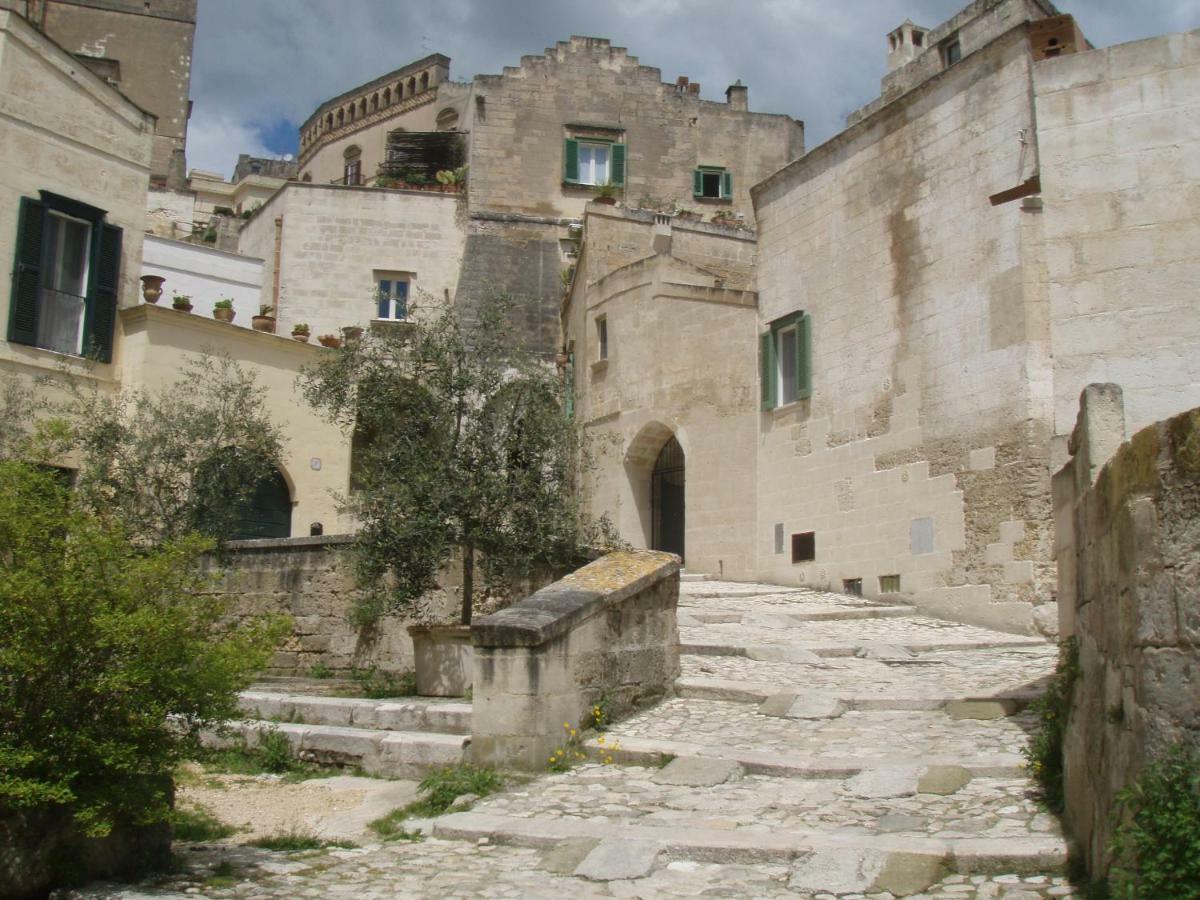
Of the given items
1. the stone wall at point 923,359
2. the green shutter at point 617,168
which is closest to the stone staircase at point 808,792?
the stone wall at point 923,359

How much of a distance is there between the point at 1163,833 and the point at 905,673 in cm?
659

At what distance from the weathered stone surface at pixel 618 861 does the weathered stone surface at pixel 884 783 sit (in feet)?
4.68

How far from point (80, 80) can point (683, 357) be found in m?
10.1

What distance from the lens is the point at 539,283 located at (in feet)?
92.6

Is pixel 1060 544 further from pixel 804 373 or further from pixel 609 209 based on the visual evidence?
pixel 609 209

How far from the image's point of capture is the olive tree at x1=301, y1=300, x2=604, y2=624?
1004 cm

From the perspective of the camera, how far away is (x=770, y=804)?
22.0ft

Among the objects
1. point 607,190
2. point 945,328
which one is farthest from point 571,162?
point 945,328

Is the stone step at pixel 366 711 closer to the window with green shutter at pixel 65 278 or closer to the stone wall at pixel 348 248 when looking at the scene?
the window with green shutter at pixel 65 278

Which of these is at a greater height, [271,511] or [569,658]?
[271,511]

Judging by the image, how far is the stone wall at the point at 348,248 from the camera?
2705 cm

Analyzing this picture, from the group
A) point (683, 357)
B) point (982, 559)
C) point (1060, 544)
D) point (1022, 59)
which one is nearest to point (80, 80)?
point (683, 357)

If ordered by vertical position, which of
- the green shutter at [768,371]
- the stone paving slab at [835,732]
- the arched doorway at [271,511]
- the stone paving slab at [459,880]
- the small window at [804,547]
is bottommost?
the stone paving slab at [459,880]

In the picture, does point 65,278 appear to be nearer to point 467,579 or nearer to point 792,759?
point 467,579
